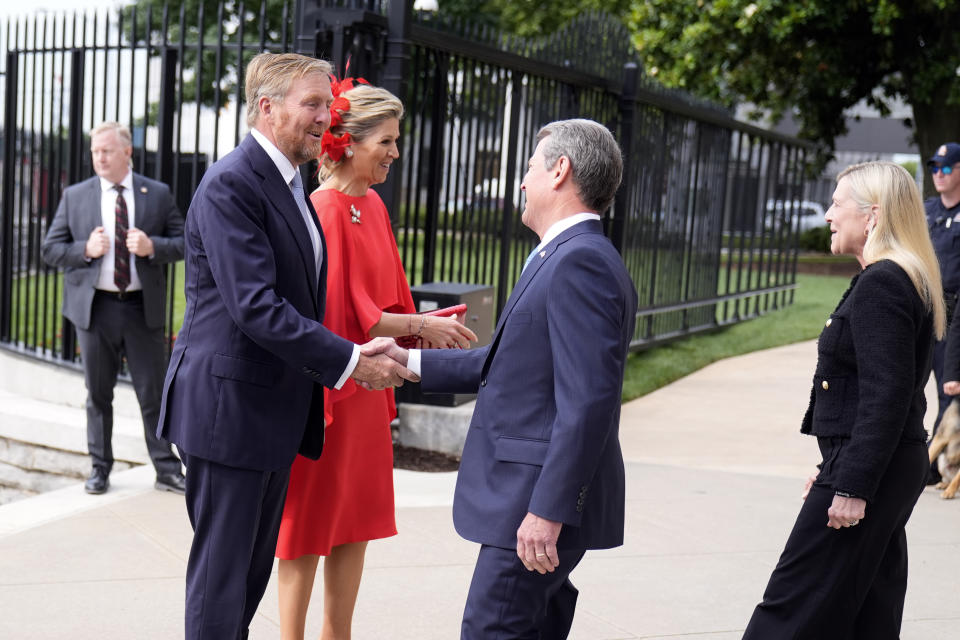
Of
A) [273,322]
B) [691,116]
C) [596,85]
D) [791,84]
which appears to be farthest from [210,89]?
[273,322]

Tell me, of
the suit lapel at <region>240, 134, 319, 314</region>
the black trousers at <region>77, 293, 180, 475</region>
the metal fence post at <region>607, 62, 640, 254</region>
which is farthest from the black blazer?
the metal fence post at <region>607, 62, 640, 254</region>

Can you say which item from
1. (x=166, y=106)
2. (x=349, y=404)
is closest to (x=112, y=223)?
(x=166, y=106)

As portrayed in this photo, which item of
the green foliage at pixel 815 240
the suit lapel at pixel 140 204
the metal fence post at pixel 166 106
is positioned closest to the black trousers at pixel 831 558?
the suit lapel at pixel 140 204

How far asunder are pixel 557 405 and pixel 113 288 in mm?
4002

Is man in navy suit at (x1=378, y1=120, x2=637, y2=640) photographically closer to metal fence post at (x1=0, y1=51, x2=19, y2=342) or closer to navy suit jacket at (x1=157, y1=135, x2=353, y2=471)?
navy suit jacket at (x1=157, y1=135, x2=353, y2=471)

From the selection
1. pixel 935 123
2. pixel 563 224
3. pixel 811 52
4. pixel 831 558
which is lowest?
pixel 831 558

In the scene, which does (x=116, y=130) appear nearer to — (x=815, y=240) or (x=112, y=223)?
(x=112, y=223)

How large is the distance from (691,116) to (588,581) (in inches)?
307

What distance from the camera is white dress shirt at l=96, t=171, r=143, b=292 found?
5.89 metres

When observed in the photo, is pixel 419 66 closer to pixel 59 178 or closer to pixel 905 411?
pixel 59 178

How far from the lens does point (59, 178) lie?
8.33 meters

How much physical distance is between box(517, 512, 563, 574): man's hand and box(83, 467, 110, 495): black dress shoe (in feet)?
13.0

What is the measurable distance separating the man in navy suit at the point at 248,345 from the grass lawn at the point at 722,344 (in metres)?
6.64

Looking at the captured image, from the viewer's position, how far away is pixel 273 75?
9.93 feet
